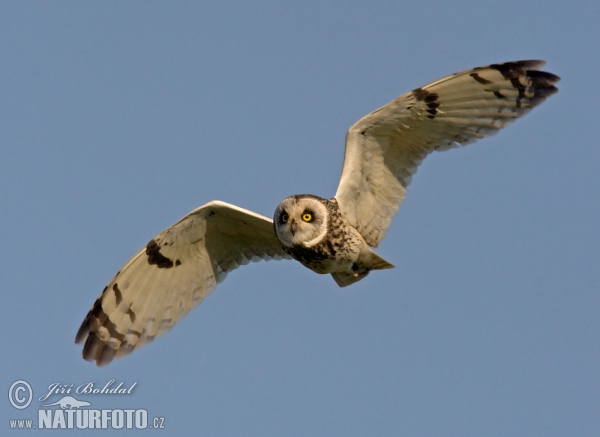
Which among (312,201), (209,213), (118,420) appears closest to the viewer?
(312,201)

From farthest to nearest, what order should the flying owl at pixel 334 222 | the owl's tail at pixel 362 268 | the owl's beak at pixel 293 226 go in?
the owl's tail at pixel 362 268
the flying owl at pixel 334 222
the owl's beak at pixel 293 226

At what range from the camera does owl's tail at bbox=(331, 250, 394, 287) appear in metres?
9.25

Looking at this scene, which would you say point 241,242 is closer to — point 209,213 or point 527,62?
point 209,213

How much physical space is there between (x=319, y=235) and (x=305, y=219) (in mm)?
195

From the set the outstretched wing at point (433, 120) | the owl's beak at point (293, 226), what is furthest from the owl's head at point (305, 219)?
the outstretched wing at point (433, 120)

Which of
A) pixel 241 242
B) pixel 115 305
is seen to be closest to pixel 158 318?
pixel 115 305

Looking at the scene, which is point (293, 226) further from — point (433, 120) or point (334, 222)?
point (433, 120)

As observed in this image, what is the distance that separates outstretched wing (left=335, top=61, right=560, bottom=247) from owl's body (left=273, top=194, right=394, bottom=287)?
0.34m

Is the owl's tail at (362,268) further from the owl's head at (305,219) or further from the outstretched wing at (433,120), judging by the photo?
the owl's head at (305,219)

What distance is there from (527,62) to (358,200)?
1975mm

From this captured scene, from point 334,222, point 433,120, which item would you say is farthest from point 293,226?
point 433,120

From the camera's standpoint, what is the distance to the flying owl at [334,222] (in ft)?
29.3

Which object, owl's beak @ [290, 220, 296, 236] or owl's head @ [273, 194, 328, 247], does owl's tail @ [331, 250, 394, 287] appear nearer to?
owl's head @ [273, 194, 328, 247]

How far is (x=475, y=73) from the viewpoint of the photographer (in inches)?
354
